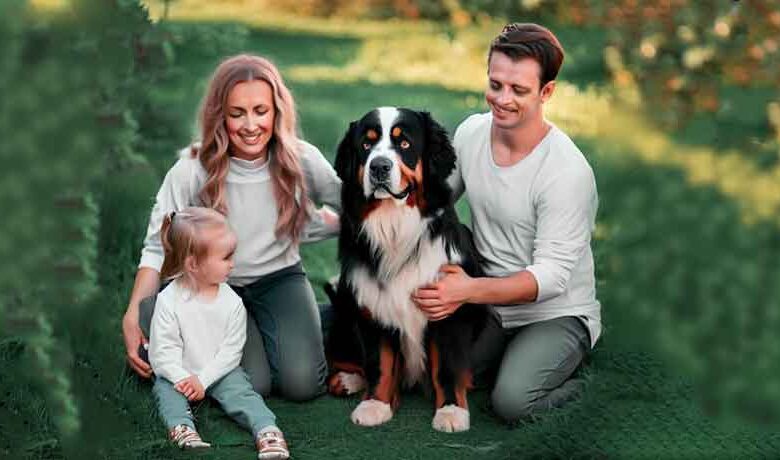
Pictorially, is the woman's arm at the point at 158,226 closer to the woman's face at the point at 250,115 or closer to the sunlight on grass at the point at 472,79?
the woman's face at the point at 250,115

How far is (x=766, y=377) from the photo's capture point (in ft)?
7.78

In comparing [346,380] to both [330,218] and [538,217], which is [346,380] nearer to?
[330,218]

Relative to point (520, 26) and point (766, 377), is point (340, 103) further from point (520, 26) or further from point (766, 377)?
point (766, 377)

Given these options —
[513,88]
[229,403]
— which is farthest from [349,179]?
[229,403]

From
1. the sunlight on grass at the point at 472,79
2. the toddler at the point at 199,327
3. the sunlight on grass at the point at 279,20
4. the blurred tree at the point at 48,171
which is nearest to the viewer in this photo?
the blurred tree at the point at 48,171

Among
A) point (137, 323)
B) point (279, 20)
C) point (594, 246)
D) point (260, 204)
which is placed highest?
point (279, 20)

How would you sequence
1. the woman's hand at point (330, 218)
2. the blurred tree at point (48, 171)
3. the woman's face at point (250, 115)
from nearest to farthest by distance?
1. the blurred tree at point (48, 171)
2. the woman's face at point (250, 115)
3. the woman's hand at point (330, 218)

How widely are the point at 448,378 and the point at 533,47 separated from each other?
3.91 feet

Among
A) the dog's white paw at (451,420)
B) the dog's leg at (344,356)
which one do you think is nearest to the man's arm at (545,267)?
the dog's white paw at (451,420)

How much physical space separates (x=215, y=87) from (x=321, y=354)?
1.09m

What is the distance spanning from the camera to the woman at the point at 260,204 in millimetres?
4098

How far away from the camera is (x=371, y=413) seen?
12.8 feet

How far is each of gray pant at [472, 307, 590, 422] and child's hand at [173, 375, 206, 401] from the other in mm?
999

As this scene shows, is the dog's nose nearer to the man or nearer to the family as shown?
the family
